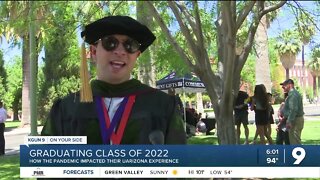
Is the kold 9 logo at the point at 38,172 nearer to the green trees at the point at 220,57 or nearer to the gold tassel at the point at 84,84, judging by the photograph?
the gold tassel at the point at 84,84

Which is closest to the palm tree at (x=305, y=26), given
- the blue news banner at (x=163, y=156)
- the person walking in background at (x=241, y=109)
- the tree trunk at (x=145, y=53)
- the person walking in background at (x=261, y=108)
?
the tree trunk at (x=145, y=53)

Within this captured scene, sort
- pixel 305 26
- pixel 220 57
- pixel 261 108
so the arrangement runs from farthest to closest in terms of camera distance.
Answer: pixel 261 108 → pixel 305 26 → pixel 220 57

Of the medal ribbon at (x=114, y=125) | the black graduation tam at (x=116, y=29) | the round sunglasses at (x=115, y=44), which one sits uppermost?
the black graduation tam at (x=116, y=29)

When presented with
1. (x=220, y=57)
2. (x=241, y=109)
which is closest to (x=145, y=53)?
(x=220, y=57)

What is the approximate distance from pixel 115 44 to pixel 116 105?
29 centimetres

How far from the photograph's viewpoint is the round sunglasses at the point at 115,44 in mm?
2209

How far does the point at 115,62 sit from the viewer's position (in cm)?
219

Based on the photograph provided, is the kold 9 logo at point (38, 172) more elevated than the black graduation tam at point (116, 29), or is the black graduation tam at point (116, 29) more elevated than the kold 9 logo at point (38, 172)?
the black graduation tam at point (116, 29)

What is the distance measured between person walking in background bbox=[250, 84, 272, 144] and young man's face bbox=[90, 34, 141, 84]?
8.02 m

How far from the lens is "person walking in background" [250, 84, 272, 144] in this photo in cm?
1007

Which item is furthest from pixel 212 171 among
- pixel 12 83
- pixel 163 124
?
pixel 12 83

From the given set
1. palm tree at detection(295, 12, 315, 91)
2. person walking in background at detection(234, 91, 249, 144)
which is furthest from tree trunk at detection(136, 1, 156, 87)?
person walking in background at detection(234, 91, 249, 144)

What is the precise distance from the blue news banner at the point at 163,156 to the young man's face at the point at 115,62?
0.33 metres

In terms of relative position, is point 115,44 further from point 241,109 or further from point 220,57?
point 241,109
